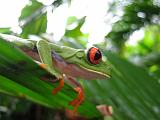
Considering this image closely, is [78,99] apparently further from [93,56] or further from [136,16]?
[136,16]

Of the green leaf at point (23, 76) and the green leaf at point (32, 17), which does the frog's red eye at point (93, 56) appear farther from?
the green leaf at point (32, 17)

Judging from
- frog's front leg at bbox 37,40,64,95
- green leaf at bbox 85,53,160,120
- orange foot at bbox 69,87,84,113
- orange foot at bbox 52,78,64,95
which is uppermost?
frog's front leg at bbox 37,40,64,95

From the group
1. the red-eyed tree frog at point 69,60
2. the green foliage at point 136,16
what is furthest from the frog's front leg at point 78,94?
the green foliage at point 136,16

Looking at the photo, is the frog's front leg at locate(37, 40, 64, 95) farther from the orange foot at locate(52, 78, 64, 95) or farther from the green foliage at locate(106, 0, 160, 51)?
the green foliage at locate(106, 0, 160, 51)

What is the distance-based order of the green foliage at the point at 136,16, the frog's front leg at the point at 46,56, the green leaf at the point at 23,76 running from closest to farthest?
the green leaf at the point at 23,76
the frog's front leg at the point at 46,56
the green foliage at the point at 136,16

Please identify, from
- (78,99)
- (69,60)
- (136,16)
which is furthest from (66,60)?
(136,16)

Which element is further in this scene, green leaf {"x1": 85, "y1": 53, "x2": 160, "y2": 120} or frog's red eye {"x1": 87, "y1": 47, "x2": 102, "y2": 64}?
green leaf {"x1": 85, "y1": 53, "x2": 160, "y2": 120}

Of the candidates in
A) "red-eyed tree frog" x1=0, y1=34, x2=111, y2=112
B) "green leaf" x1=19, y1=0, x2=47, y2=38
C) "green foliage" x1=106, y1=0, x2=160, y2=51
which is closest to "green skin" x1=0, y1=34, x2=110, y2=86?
"red-eyed tree frog" x1=0, y1=34, x2=111, y2=112

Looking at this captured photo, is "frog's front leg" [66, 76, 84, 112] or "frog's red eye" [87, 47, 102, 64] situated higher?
"frog's red eye" [87, 47, 102, 64]

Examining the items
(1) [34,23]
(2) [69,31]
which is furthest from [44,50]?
(2) [69,31]
